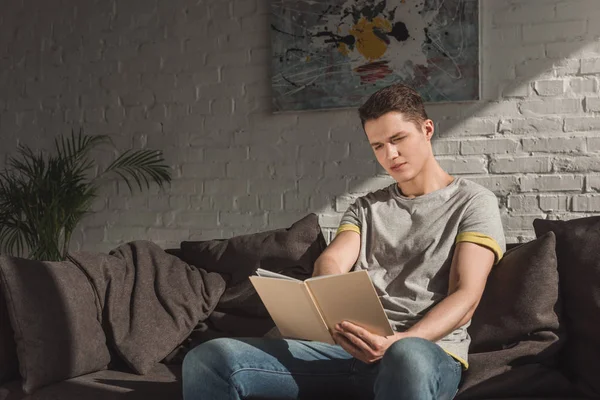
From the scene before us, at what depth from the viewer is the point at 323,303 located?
6.89 feet

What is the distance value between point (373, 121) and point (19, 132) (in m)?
2.46

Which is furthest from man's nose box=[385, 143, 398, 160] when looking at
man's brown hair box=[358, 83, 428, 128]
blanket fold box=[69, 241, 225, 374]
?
blanket fold box=[69, 241, 225, 374]

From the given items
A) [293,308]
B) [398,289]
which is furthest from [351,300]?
[398,289]

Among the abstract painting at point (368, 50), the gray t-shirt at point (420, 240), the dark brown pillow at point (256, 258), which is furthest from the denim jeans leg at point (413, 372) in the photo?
the abstract painting at point (368, 50)

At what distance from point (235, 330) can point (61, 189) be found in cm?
142

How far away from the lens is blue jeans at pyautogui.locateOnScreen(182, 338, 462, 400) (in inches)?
84.7

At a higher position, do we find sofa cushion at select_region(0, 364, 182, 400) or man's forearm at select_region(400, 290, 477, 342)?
man's forearm at select_region(400, 290, 477, 342)

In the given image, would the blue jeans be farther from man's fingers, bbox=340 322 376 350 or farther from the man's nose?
the man's nose

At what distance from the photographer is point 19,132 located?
4.29 metres

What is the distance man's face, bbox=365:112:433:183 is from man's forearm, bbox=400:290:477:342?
19.4 inches

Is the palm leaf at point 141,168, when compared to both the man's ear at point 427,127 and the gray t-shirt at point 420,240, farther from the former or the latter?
the man's ear at point 427,127

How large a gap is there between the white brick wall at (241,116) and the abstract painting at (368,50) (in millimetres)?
66

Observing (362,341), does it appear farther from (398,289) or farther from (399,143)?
(399,143)

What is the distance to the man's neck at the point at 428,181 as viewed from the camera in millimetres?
2613
